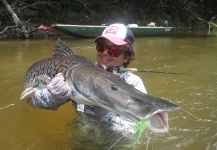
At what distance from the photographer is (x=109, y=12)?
63.4ft

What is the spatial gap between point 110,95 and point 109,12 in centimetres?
1792

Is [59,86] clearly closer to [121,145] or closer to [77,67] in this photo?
[77,67]

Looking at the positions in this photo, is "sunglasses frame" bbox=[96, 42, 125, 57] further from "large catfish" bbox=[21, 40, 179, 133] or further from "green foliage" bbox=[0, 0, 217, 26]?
"green foliage" bbox=[0, 0, 217, 26]

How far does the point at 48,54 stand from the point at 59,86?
725 cm

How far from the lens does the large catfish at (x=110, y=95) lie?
1.70 meters

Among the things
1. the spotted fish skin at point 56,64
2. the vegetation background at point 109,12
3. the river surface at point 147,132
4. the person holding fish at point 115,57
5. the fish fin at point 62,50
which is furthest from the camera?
the vegetation background at point 109,12

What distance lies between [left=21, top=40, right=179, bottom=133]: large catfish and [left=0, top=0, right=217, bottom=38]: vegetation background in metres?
11.9

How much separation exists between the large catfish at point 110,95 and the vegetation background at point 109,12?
1192 cm

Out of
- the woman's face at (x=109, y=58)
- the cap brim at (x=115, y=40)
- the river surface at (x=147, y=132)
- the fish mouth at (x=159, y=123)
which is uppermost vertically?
the cap brim at (x=115, y=40)

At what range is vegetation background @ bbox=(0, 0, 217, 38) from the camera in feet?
50.4

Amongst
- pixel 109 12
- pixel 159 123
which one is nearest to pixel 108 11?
pixel 109 12

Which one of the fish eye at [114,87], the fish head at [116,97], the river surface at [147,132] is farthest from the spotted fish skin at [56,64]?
the river surface at [147,132]

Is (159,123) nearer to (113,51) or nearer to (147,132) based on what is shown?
(113,51)

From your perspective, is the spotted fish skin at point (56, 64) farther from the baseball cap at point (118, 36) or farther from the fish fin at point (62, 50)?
the baseball cap at point (118, 36)
